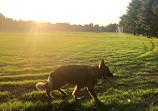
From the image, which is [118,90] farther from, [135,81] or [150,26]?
[150,26]

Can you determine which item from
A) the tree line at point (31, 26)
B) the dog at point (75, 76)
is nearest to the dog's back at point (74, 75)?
the dog at point (75, 76)

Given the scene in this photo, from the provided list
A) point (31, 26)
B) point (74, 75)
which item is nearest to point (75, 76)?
point (74, 75)

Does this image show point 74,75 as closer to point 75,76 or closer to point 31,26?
point 75,76

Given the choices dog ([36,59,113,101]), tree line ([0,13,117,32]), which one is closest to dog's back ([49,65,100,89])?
dog ([36,59,113,101])

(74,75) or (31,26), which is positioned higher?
(31,26)

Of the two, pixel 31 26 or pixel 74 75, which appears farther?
pixel 31 26

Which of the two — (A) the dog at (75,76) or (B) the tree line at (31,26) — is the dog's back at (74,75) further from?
(B) the tree line at (31,26)

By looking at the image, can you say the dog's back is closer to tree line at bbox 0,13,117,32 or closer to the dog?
the dog

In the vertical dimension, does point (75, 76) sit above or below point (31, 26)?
below

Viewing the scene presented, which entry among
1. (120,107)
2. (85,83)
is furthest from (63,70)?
(120,107)

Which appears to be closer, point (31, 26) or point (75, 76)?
point (75, 76)

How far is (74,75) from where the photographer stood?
6.31 m

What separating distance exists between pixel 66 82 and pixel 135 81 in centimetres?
564

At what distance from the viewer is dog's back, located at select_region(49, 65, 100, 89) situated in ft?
20.2
